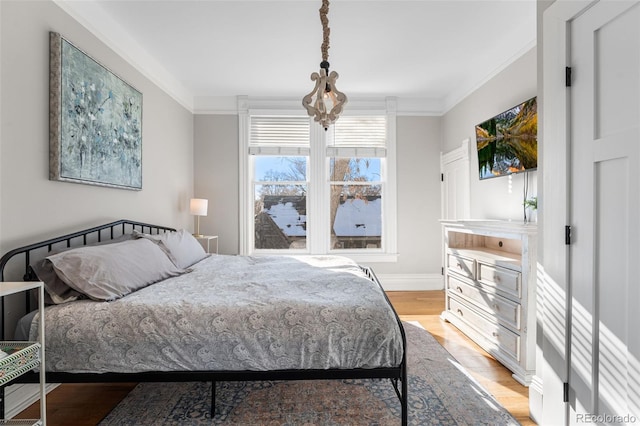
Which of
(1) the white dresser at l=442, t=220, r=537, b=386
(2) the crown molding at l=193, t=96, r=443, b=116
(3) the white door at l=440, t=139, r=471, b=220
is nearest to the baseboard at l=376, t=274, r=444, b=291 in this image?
(3) the white door at l=440, t=139, r=471, b=220

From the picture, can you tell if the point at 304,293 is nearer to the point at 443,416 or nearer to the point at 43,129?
the point at 443,416

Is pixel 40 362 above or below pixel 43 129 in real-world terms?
below

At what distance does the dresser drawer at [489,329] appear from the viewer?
2.47 m

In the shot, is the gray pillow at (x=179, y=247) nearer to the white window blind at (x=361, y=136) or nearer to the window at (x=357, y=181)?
the window at (x=357, y=181)

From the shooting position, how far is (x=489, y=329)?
9.18ft

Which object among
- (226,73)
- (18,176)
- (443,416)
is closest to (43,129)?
(18,176)

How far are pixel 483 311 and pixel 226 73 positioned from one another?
3.72 m

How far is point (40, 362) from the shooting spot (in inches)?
57.3

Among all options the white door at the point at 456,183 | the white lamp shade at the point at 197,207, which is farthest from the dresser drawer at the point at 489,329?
the white lamp shade at the point at 197,207

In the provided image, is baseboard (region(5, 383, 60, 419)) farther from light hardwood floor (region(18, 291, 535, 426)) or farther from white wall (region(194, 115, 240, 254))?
white wall (region(194, 115, 240, 254))

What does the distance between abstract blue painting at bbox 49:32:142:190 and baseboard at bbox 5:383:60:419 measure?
1.28 m

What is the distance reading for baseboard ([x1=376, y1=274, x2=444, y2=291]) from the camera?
4.88 meters

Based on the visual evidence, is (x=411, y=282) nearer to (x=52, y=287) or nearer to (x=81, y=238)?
(x=81, y=238)

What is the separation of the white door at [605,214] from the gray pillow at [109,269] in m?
2.36
